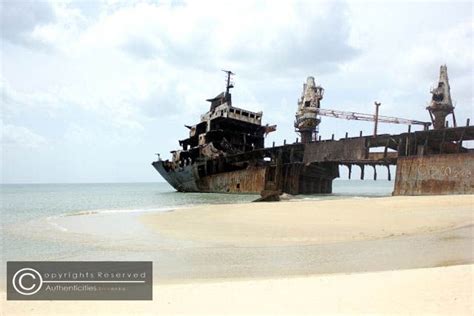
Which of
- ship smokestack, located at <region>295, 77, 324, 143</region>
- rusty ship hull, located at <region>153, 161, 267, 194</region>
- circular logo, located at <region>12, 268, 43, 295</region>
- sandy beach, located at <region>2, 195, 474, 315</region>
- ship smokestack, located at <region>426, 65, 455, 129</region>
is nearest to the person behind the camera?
sandy beach, located at <region>2, 195, 474, 315</region>

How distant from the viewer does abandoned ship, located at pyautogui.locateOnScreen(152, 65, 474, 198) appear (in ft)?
77.4

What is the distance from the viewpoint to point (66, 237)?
12.7 m

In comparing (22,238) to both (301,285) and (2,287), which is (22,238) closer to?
(2,287)

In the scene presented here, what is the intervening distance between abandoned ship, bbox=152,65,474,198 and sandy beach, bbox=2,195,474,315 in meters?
8.40

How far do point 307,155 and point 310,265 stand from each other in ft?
88.0

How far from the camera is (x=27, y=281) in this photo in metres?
6.53

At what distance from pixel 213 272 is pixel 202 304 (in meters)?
2.58

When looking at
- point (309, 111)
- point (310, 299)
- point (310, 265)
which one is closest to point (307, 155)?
point (309, 111)

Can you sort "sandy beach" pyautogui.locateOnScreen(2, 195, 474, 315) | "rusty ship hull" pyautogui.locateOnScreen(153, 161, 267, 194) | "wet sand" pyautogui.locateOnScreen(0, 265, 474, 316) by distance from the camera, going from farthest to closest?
1. "rusty ship hull" pyautogui.locateOnScreen(153, 161, 267, 194)
2. "sandy beach" pyautogui.locateOnScreen(2, 195, 474, 315)
3. "wet sand" pyautogui.locateOnScreen(0, 265, 474, 316)

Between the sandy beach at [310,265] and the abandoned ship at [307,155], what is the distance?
8.40 meters

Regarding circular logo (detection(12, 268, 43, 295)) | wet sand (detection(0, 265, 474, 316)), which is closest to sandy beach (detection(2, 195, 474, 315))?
wet sand (detection(0, 265, 474, 316))

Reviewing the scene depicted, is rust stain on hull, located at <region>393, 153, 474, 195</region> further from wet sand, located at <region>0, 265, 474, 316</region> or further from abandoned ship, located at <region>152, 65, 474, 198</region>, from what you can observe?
wet sand, located at <region>0, 265, 474, 316</region>

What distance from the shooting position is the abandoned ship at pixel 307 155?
2359 cm

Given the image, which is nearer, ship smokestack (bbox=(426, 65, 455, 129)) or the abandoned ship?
the abandoned ship
